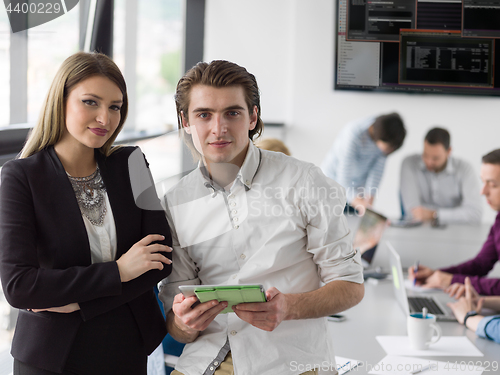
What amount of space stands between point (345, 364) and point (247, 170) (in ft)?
2.14

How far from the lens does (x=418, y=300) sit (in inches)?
79.4

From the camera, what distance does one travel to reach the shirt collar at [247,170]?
4.27 ft

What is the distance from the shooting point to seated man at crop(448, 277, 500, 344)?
1599 millimetres

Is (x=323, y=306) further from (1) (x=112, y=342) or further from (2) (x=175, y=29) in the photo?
(2) (x=175, y=29)

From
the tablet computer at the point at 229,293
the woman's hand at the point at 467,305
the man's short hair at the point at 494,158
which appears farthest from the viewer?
the man's short hair at the point at 494,158

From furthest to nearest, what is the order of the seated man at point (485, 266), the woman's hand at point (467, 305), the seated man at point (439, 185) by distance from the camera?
the seated man at point (439, 185) < the seated man at point (485, 266) < the woman's hand at point (467, 305)

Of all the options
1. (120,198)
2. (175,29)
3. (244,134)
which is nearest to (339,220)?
(244,134)

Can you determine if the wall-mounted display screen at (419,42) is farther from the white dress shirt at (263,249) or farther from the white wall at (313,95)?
the white dress shirt at (263,249)

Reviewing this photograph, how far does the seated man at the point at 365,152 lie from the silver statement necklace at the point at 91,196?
8.19 feet

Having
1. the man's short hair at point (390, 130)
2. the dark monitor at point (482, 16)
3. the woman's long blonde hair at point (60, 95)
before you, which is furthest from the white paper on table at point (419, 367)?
the man's short hair at point (390, 130)

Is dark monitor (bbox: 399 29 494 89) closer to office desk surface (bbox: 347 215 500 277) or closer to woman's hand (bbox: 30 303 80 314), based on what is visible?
office desk surface (bbox: 347 215 500 277)

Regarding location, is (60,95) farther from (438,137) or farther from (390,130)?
(438,137)

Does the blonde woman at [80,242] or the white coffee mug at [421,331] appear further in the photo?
the white coffee mug at [421,331]

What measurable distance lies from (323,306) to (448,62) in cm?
243
